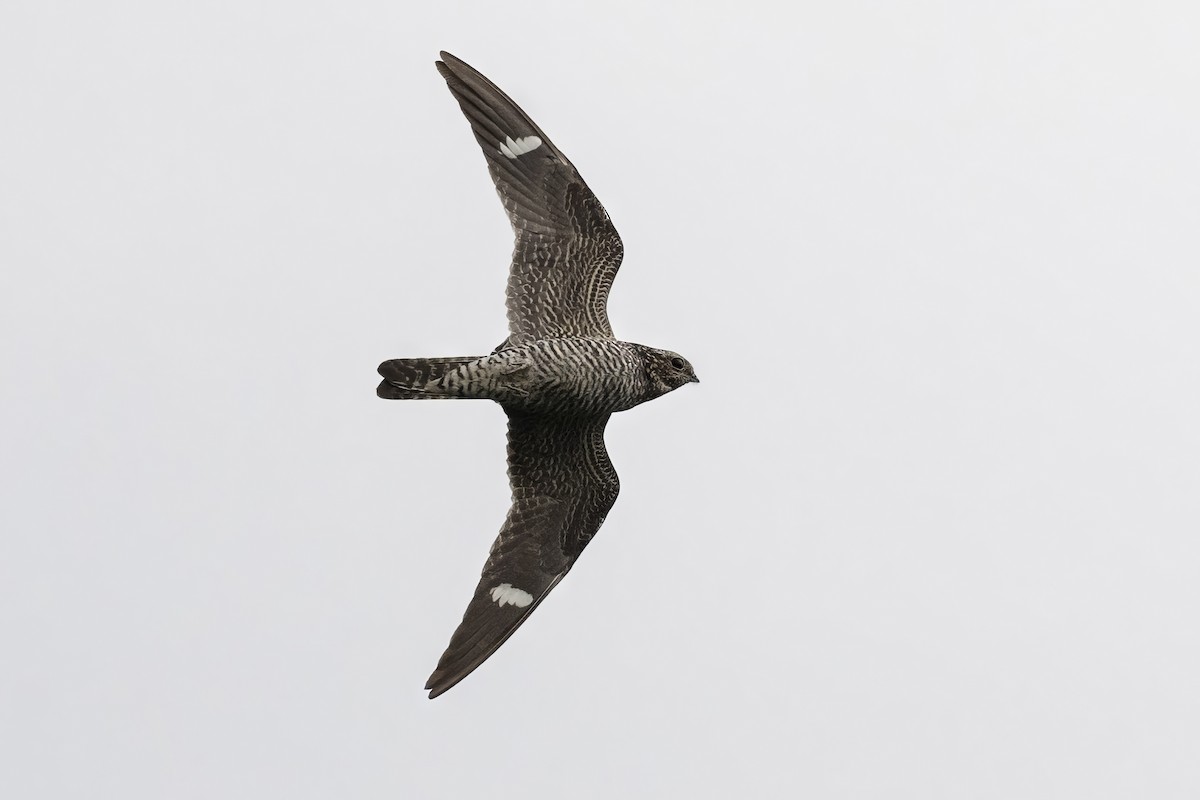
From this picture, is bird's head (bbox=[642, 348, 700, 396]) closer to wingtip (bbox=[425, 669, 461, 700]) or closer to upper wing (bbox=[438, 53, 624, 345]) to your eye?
upper wing (bbox=[438, 53, 624, 345])

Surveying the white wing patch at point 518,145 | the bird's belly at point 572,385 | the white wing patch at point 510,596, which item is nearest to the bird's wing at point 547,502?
the white wing patch at point 510,596

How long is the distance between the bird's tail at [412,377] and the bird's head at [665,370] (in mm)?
2583

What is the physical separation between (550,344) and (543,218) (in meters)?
1.72

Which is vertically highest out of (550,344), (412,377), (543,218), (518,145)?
(518,145)

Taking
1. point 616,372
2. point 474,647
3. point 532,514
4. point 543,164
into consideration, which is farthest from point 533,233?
point 474,647

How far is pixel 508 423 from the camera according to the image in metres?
17.7

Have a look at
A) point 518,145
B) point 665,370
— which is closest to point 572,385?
point 665,370

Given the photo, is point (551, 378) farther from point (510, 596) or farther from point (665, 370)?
point (510, 596)

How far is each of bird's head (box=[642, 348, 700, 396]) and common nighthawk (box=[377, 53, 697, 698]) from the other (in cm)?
1

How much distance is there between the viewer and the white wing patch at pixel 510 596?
17062 mm

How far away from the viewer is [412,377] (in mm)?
15750

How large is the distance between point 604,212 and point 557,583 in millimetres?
3987

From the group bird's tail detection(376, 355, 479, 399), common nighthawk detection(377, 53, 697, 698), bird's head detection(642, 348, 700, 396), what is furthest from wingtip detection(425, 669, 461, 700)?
bird's head detection(642, 348, 700, 396)

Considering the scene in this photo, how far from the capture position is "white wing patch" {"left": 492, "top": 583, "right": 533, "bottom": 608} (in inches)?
→ 672
